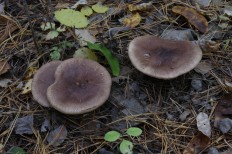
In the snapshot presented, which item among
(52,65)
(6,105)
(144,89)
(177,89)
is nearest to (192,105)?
(177,89)

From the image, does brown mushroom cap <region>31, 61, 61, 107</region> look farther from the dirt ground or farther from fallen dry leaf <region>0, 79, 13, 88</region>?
fallen dry leaf <region>0, 79, 13, 88</region>

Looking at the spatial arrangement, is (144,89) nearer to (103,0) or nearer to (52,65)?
(52,65)

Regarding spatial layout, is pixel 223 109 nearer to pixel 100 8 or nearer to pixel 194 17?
pixel 194 17

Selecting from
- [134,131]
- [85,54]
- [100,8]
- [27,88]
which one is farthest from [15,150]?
[100,8]

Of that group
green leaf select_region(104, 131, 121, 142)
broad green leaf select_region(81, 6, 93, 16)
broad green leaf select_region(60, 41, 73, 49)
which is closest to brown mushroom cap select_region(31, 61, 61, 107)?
broad green leaf select_region(60, 41, 73, 49)

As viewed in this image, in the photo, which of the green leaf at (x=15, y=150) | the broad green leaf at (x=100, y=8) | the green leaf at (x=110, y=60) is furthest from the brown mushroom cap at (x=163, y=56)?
the green leaf at (x=15, y=150)

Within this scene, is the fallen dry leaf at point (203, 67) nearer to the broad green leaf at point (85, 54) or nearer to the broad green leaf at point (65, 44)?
the broad green leaf at point (85, 54)

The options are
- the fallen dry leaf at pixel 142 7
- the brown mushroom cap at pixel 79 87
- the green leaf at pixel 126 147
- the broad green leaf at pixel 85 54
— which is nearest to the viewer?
the green leaf at pixel 126 147
